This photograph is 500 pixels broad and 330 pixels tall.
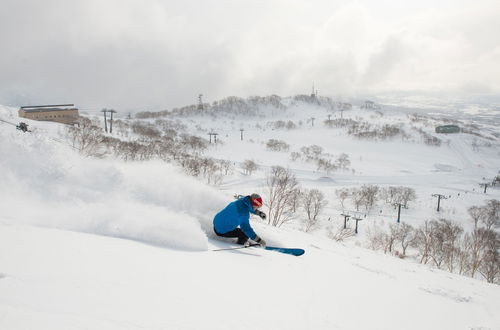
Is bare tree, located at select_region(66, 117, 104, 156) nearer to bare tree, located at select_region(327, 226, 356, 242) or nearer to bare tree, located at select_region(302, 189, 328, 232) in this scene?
bare tree, located at select_region(327, 226, 356, 242)

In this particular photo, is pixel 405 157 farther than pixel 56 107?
Yes

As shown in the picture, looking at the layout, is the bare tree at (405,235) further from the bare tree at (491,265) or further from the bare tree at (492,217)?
the bare tree at (492,217)

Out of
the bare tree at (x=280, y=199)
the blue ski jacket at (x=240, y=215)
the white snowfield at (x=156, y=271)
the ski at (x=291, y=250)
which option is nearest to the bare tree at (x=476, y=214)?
the bare tree at (x=280, y=199)

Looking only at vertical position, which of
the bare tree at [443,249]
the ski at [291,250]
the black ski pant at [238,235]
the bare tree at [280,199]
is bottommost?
the bare tree at [443,249]

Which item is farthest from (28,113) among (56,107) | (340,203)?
(340,203)

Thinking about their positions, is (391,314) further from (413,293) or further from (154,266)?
(154,266)

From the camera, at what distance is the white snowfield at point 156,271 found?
298cm

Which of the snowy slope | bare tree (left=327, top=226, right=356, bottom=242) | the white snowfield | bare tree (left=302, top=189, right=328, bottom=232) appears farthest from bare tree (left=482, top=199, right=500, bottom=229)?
the snowy slope

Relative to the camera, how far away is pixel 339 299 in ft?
15.3

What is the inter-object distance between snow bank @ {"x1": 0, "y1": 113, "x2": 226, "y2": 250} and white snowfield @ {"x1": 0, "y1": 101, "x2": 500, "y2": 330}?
22mm

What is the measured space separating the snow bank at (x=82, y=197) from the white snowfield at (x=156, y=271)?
2cm

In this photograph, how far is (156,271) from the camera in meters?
4.00

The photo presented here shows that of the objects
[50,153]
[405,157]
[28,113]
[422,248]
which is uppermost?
[28,113]

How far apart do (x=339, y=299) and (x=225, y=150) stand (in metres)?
101
